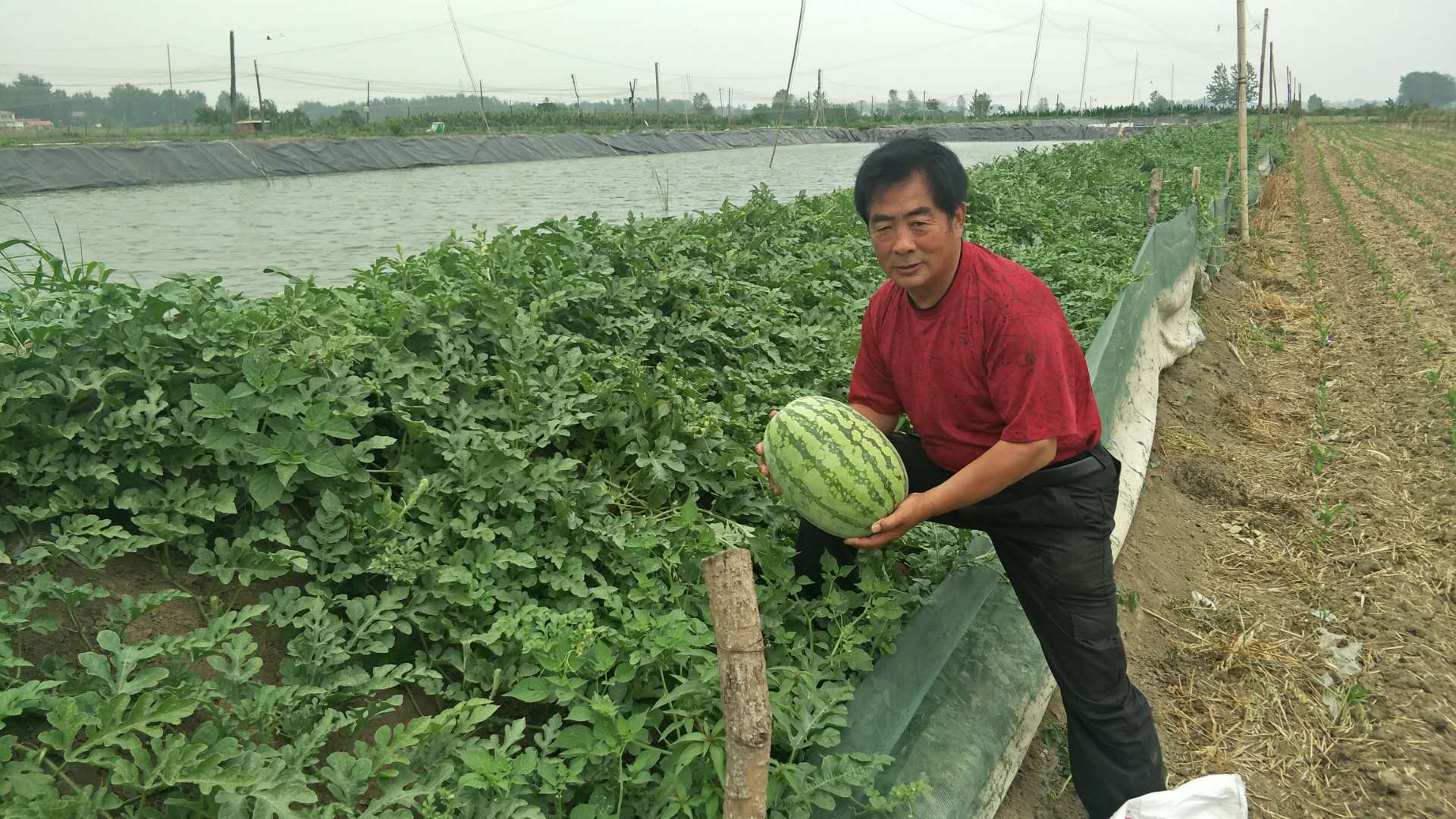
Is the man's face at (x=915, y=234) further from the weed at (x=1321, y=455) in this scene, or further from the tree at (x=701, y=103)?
the tree at (x=701, y=103)

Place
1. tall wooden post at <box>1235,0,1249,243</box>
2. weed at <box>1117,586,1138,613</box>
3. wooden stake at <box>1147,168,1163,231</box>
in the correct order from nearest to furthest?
weed at <box>1117,586,1138,613</box>, wooden stake at <box>1147,168,1163,231</box>, tall wooden post at <box>1235,0,1249,243</box>

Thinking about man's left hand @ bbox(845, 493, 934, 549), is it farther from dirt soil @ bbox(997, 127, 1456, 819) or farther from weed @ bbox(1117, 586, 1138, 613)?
weed @ bbox(1117, 586, 1138, 613)

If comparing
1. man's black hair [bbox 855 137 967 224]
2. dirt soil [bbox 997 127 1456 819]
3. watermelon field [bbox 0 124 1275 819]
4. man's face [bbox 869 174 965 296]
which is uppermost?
man's black hair [bbox 855 137 967 224]

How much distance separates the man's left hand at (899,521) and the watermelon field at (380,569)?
301mm

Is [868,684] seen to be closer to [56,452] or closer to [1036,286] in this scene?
[1036,286]

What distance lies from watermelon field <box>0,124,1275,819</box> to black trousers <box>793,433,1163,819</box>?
514mm

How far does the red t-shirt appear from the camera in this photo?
2.38m

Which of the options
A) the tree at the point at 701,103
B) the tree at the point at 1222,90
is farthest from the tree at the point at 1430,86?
the tree at the point at 701,103

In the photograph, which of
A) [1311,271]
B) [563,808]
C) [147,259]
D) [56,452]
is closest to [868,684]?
[563,808]

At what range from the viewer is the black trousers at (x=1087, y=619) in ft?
8.61

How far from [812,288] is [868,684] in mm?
3537

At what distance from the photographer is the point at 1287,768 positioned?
10.9 feet

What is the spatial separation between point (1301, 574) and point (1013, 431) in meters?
3.22

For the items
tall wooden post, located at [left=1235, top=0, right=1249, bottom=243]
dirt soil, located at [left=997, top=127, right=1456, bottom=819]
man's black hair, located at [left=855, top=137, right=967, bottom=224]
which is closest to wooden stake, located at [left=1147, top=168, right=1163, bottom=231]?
dirt soil, located at [left=997, top=127, right=1456, bottom=819]
